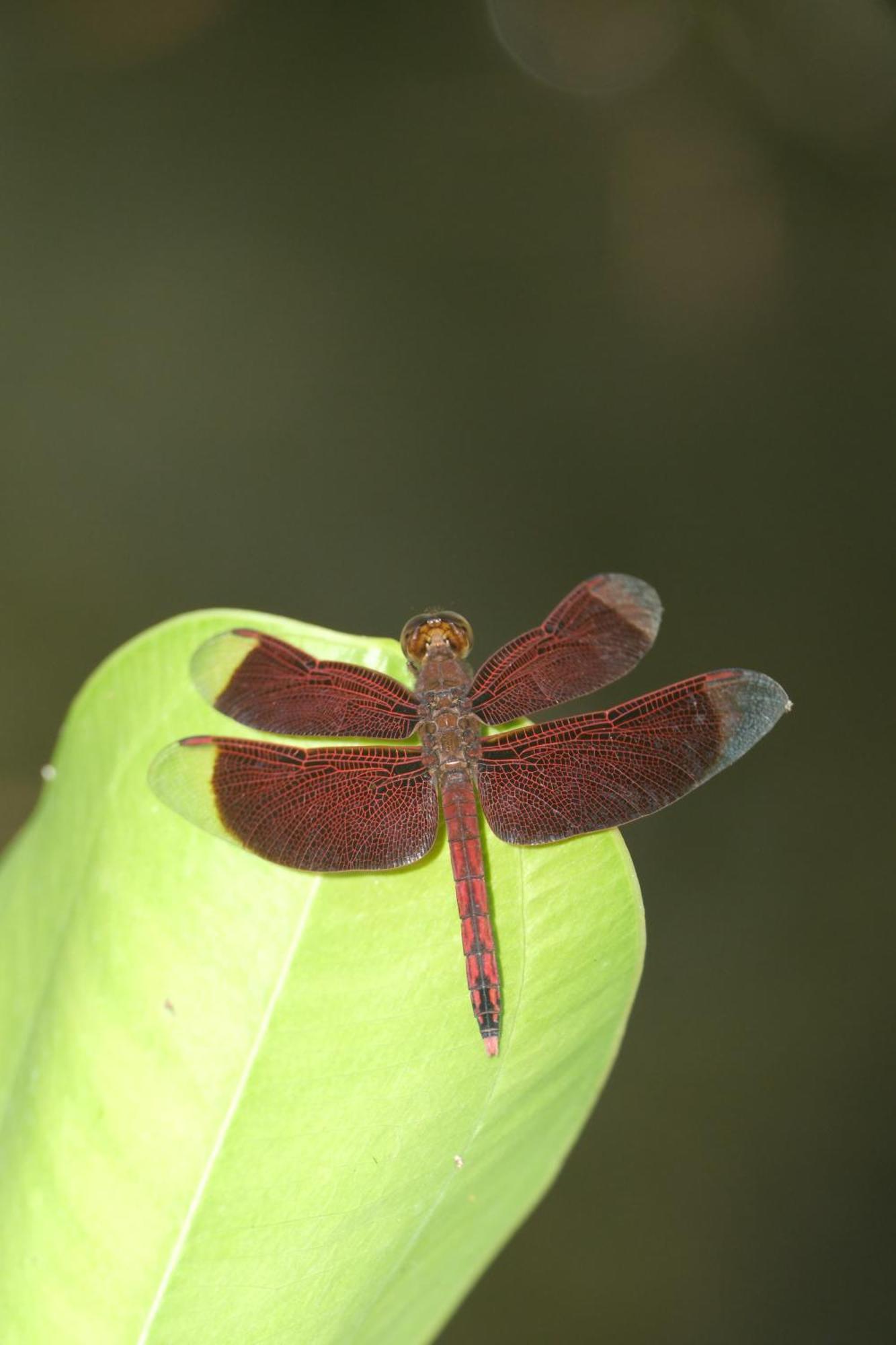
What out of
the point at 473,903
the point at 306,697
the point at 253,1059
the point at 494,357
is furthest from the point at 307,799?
the point at 494,357

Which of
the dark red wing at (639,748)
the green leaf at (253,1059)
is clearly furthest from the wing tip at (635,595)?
the green leaf at (253,1059)

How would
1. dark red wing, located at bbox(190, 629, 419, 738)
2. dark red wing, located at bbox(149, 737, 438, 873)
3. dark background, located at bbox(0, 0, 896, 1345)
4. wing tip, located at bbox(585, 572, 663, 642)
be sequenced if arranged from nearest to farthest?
1. dark red wing, located at bbox(149, 737, 438, 873)
2. dark red wing, located at bbox(190, 629, 419, 738)
3. wing tip, located at bbox(585, 572, 663, 642)
4. dark background, located at bbox(0, 0, 896, 1345)

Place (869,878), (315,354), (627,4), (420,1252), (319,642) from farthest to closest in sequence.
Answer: (315,354) → (627,4) → (869,878) → (319,642) → (420,1252)

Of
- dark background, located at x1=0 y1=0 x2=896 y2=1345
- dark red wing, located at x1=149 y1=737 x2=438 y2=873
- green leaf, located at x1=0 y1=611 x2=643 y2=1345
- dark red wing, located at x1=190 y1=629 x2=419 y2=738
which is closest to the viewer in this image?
green leaf, located at x1=0 y1=611 x2=643 y2=1345

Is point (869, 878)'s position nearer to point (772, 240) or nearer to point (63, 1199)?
point (772, 240)

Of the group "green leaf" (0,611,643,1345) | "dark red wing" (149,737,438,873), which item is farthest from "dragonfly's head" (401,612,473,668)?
"green leaf" (0,611,643,1345)

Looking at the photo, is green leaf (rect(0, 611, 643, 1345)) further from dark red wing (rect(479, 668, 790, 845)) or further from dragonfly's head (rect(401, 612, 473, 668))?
dragonfly's head (rect(401, 612, 473, 668))

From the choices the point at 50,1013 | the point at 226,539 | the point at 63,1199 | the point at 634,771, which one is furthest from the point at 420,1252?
the point at 226,539
